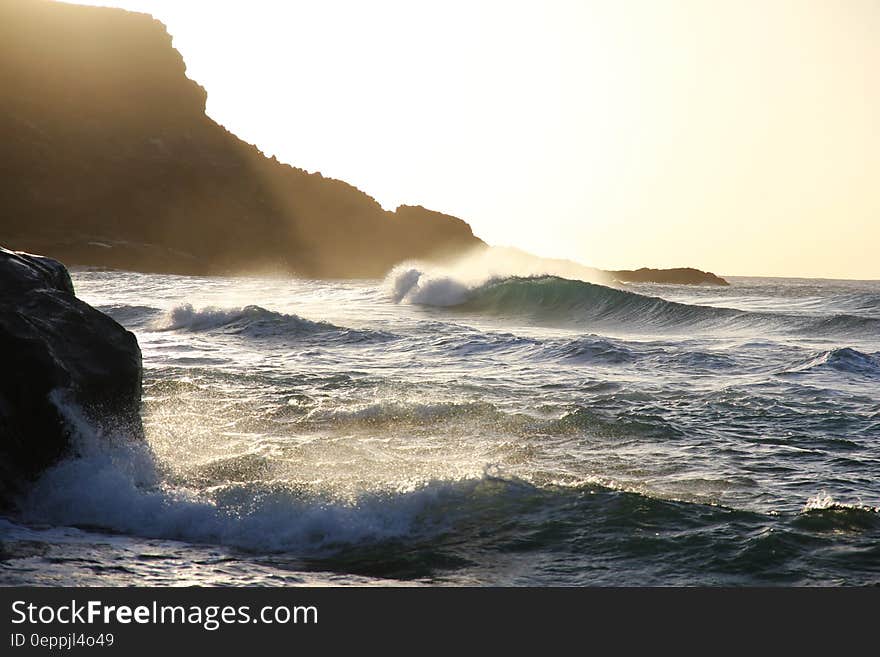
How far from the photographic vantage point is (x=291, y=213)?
11519 cm

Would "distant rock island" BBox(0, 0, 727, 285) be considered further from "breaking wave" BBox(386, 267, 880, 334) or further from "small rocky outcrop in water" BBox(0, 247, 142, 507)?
"small rocky outcrop in water" BBox(0, 247, 142, 507)

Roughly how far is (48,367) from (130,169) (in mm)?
96131

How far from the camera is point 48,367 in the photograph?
6574 millimetres

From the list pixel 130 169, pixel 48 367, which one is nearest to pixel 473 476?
pixel 48 367

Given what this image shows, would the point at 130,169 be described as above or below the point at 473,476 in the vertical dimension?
above

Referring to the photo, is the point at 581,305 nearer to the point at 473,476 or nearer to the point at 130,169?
the point at 473,476

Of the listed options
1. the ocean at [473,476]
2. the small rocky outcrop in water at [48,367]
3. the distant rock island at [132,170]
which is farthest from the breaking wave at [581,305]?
the distant rock island at [132,170]

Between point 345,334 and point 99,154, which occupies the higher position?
point 99,154

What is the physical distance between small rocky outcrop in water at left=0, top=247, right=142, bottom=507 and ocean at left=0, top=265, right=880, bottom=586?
189 millimetres

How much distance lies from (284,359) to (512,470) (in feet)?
28.1

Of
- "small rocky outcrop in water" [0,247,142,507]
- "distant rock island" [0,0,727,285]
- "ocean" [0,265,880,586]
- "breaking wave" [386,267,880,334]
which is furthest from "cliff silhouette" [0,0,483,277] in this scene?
"small rocky outcrop in water" [0,247,142,507]

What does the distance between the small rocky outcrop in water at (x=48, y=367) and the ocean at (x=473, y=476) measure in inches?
7.4

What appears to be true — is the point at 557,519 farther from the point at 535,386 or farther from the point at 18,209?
the point at 18,209
